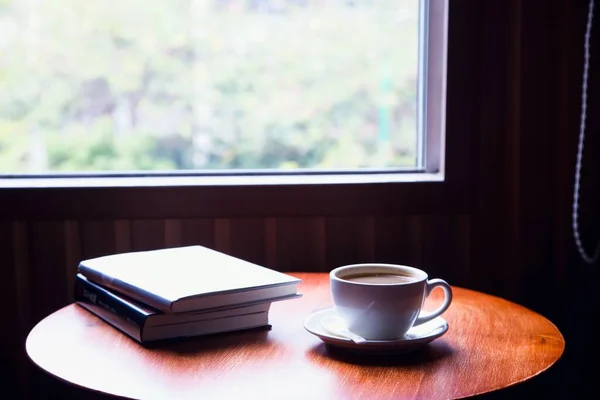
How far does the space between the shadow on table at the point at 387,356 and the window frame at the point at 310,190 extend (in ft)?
1.79

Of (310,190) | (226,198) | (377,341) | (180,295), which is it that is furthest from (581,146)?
(180,295)

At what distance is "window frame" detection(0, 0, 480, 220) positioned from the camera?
1.31 m

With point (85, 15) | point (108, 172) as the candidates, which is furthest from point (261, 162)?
point (85, 15)

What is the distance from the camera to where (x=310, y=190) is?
1.33 metres

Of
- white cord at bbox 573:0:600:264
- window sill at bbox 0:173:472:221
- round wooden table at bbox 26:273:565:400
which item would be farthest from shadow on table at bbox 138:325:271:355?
white cord at bbox 573:0:600:264

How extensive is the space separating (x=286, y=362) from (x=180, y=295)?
0.15 meters

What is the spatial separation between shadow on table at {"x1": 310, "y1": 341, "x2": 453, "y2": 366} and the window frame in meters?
0.55

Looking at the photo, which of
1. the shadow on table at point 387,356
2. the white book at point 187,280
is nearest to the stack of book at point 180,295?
the white book at point 187,280

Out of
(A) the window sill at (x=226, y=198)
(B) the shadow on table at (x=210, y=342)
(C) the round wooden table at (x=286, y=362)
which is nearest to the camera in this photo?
(C) the round wooden table at (x=286, y=362)

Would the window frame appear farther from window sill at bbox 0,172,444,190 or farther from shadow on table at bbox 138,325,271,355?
shadow on table at bbox 138,325,271,355

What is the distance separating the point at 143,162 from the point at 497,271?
75 centimetres

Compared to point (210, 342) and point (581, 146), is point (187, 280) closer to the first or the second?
point (210, 342)

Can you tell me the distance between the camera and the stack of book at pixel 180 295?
0.82 meters

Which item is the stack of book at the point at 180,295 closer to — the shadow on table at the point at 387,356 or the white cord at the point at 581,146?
the shadow on table at the point at 387,356
